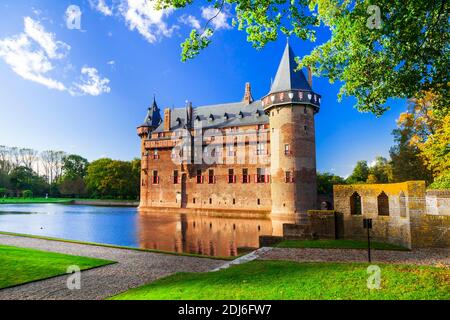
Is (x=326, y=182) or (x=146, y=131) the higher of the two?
(x=146, y=131)

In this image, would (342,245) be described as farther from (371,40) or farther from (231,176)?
(231,176)

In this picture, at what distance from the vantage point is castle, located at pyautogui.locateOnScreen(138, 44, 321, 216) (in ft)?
104

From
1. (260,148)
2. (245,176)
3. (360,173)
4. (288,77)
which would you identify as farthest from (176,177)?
(360,173)

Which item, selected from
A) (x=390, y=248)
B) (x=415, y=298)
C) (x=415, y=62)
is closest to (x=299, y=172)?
(x=390, y=248)

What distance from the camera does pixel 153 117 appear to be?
48906mm

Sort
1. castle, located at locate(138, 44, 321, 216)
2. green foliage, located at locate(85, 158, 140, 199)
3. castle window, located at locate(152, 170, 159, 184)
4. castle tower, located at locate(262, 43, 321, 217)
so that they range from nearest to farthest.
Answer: castle tower, located at locate(262, 43, 321, 217) < castle, located at locate(138, 44, 321, 216) < castle window, located at locate(152, 170, 159, 184) < green foliage, located at locate(85, 158, 140, 199)

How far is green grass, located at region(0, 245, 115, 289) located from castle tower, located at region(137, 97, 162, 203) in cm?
3481

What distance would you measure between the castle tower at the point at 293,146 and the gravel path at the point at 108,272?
21359 mm

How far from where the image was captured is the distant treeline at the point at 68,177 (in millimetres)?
61344

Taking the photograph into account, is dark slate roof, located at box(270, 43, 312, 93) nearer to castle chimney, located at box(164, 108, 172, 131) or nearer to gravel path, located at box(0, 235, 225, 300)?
castle chimney, located at box(164, 108, 172, 131)

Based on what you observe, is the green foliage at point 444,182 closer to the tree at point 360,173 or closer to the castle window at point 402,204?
the castle window at point 402,204

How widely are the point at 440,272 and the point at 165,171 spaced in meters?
40.9

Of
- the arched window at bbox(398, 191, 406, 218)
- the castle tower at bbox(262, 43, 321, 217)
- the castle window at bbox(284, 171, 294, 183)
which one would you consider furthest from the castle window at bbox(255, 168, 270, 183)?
the arched window at bbox(398, 191, 406, 218)
